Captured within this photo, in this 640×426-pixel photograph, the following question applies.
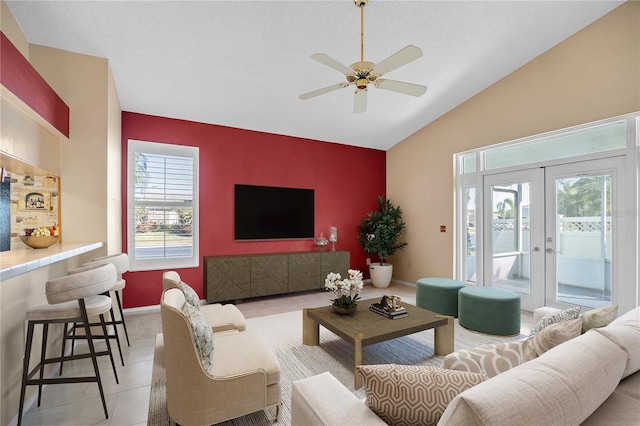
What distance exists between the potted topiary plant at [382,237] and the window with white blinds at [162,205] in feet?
10.5

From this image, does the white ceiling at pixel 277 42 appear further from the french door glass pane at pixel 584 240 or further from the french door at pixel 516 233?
the french door glass pane at pixel 584 240

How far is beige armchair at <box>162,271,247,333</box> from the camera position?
7.47ft

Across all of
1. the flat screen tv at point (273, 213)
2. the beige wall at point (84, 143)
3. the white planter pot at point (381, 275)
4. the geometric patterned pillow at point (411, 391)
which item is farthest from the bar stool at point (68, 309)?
the white planter pot at point (381, 275)

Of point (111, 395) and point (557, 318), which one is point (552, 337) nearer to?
point (557, 318)

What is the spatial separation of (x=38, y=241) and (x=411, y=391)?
2991mm

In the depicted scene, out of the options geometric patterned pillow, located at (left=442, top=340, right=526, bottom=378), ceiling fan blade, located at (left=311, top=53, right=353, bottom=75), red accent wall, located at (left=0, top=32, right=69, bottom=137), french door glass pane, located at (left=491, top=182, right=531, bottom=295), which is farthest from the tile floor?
ceiling fan blade, located at (left=311, top=53, right=353, bottom=75)

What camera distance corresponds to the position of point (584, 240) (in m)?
3.73

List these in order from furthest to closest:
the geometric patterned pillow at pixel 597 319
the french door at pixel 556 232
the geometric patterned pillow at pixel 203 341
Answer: the french door at pixel 556 232 → the geometric patterned pillow at pixel 203 341 → the geometric patterned pillow at pixel 597 319

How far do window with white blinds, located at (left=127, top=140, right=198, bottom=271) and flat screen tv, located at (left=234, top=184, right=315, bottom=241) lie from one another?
2.41 feet

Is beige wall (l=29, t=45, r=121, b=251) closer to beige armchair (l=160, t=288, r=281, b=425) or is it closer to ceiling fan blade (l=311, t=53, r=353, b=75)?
beige armchair (l=160, t=288, r=281, b=425)

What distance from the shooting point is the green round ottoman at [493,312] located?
3340 mm

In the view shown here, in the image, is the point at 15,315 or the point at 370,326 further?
the point at 370,326

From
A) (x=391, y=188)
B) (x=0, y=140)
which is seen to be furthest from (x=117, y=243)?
(x=391, y=188)

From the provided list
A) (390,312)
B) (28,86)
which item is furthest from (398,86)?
(28,86)
